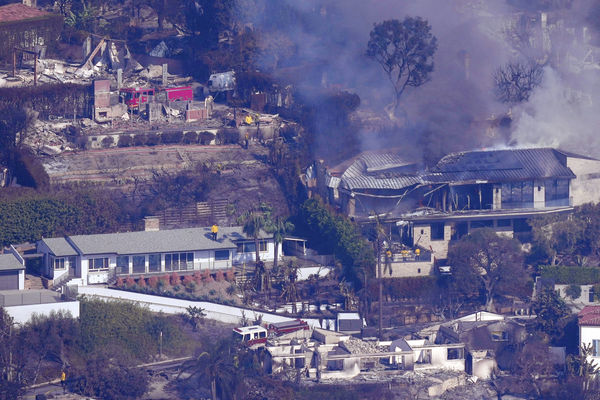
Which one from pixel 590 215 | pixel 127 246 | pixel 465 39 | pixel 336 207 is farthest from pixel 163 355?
pixel 465 39

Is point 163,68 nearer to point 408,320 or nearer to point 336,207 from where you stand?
point 336,207

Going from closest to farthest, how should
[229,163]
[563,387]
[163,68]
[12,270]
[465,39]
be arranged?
1. [563,387]
2. [12,270]
3. [229,163]
4. [163,68]
5. [465,39]

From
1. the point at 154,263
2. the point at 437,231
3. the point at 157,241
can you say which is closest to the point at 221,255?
the point at 157,241

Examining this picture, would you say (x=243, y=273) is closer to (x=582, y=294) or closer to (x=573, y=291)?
(x=573, y=291)

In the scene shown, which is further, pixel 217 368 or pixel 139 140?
pixel 139 140

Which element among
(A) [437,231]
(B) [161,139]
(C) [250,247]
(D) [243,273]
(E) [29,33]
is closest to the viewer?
(D) [243,273]
